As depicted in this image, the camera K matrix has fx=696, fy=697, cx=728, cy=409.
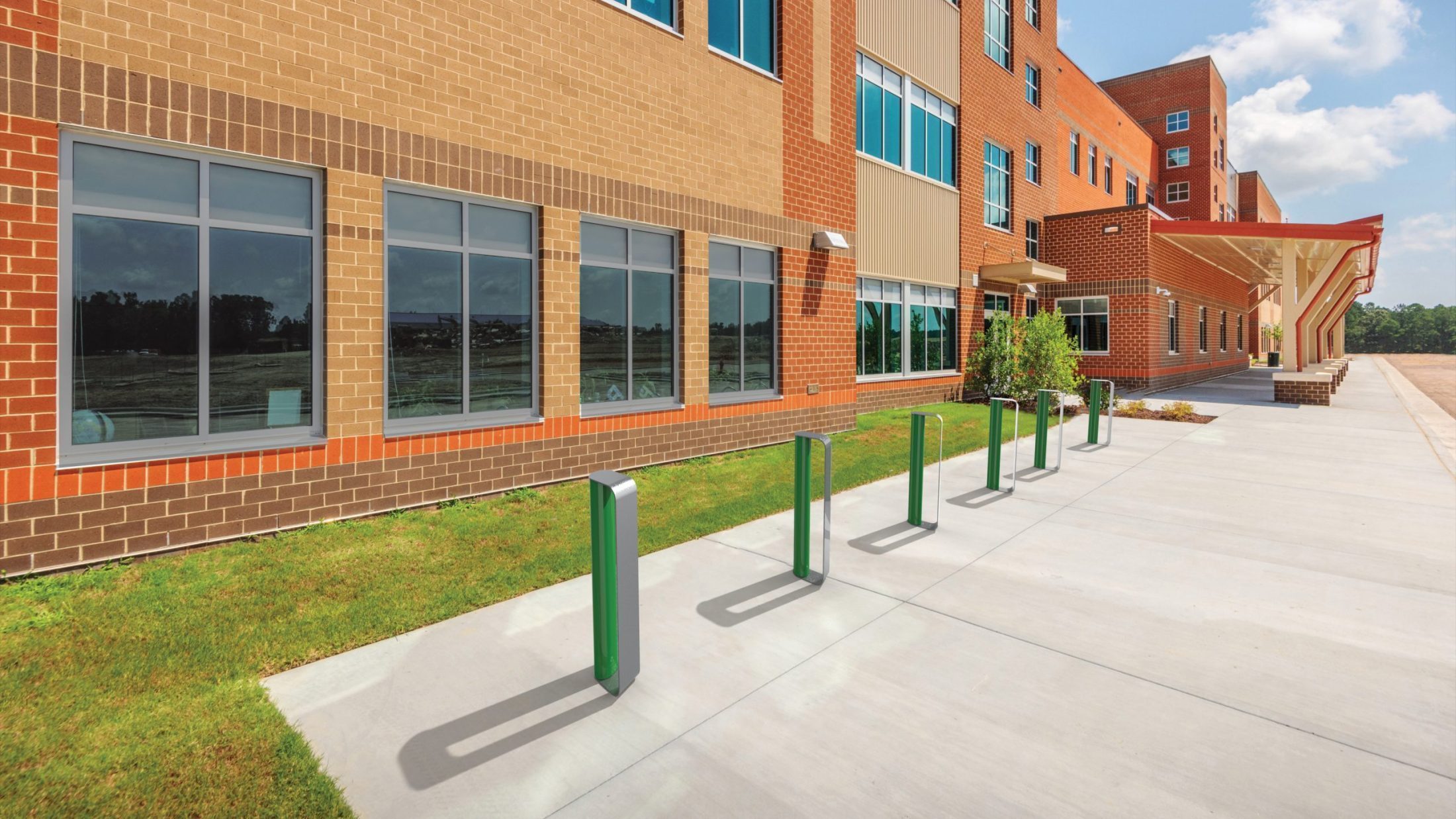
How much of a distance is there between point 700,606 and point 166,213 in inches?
218

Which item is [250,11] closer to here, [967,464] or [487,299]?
[487,299]

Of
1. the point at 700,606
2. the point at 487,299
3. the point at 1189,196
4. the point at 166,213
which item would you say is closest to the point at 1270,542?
the point at 700,606

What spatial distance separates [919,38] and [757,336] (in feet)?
36.9

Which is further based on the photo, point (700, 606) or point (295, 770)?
point (700, 606)

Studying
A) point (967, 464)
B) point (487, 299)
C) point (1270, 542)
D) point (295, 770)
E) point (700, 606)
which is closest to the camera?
point (295, 770)

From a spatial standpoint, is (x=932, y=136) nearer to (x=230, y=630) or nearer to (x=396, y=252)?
(x=396, y=252)

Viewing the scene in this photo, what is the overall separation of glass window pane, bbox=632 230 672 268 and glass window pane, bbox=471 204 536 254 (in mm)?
1660

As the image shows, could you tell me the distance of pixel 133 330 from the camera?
18.8 feet

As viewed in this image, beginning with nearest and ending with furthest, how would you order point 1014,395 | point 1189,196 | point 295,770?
point 295,770, point 1014,395, point 1189,196

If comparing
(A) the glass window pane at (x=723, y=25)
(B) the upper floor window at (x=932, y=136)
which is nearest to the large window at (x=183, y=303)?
(A) the glass window pane at (x=723, y=25)

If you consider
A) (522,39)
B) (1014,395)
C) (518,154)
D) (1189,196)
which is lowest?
(1014,395)

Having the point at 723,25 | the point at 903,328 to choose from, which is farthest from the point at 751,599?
the point at 903,328

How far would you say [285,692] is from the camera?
379 cm

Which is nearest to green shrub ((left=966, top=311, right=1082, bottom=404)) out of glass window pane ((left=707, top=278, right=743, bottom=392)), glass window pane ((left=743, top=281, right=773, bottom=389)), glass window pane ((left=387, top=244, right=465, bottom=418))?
glass window pane ((left=743, top=281, right=773, bottom=389))
